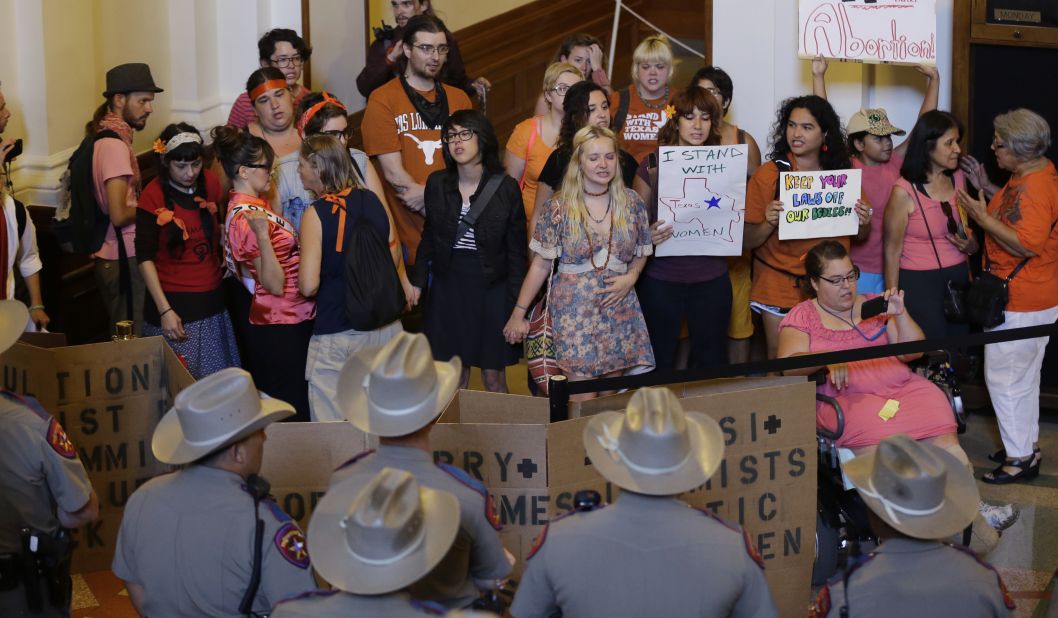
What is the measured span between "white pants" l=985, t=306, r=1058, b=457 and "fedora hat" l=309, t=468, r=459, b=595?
4.59 meters

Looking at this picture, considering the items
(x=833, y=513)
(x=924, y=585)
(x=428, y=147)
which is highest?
(x=428, y=147)

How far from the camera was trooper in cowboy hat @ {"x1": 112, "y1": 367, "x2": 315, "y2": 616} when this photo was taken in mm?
3582

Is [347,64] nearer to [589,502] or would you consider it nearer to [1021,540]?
[1021,540]

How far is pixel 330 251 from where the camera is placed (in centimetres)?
624

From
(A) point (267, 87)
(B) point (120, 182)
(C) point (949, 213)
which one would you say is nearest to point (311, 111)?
(A) point (267, 87)

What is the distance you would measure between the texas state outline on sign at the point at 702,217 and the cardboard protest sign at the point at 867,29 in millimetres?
1267

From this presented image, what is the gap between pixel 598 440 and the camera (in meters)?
3.59

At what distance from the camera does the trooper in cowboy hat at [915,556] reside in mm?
3424

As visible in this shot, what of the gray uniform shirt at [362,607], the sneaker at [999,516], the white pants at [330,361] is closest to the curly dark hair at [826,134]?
the sneaker at [999,516]

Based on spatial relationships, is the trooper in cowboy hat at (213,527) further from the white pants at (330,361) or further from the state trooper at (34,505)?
the white pants at (330,361)

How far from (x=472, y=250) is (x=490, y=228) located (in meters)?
0.14

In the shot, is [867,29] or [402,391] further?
[867,29]

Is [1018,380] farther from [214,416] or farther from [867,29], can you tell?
[214,416]

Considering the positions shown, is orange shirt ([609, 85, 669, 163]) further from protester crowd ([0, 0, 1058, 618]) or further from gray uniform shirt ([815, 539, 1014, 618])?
gray uniform shirt ([815, 539, 1014, 618])
